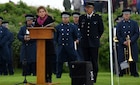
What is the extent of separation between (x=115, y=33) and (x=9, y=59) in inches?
166

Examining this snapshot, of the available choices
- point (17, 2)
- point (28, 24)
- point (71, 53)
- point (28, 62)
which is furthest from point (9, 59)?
point (17, 2)

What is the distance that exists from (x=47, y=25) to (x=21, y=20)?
12583mm

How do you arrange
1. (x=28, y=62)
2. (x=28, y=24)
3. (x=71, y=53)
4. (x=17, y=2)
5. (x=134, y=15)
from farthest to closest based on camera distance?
(x=17, y=2) → (x=134, y=15) → (x=28, y=62) → (x=28, y=24) → (x=71, y=53)

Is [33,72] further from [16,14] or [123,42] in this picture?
[16,14]

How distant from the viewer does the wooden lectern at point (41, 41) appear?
11.1 meters

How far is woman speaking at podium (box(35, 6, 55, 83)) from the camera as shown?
467 inches

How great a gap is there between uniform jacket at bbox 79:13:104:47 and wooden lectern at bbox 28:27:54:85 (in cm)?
169

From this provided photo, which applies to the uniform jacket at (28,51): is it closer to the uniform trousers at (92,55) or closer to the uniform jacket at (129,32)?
the uniform jacket at (129,32)

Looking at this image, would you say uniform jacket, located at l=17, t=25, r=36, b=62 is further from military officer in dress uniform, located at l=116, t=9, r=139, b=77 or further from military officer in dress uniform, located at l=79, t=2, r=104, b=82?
military officer in dress uniform, located at l=79, t=2, r=104, b=82

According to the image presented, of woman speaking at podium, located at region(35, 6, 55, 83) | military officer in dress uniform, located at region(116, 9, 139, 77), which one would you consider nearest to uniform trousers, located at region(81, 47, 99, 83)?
woman speaking at podium, located at region(35, 6, 55, 83)

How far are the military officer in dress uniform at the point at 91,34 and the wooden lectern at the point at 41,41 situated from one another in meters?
1.63

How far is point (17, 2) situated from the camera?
28094 millimetres

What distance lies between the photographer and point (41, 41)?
444 inches

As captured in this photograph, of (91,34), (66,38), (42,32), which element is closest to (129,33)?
(66,38)
